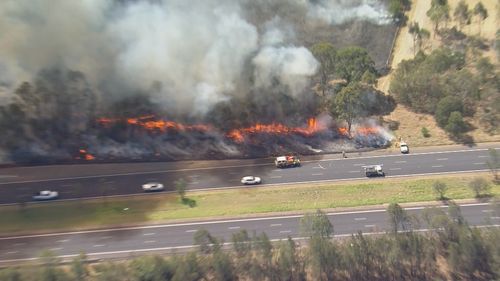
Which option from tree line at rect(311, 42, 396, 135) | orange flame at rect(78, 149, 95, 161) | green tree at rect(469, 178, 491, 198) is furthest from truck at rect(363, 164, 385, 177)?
orange flame at rect(78, 149, 95, 161)

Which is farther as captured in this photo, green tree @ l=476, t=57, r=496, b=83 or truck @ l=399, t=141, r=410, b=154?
green tree @ l=476, t=57, r=496, b=83

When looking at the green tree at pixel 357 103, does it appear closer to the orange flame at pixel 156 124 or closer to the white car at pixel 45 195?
the orange flame at pixel 156 124

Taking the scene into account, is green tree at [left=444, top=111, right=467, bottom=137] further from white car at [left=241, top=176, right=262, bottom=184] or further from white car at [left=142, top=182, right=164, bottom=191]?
white car at [left=142, top=182, right=164, bottom=191]

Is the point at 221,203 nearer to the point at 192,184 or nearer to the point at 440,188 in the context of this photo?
the point at 192,184

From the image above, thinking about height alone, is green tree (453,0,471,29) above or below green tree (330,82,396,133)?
above

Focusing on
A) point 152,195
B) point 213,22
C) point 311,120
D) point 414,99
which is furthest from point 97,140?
point 414,99

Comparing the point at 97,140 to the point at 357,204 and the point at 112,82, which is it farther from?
the point at 357,204

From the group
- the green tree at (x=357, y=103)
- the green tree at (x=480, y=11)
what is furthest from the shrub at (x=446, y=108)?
the green tree at (x=480, y=11)

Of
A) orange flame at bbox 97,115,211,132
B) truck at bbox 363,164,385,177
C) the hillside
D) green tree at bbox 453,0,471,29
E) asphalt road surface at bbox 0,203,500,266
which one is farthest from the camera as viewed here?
green tree at bbox 453,0,471,29
